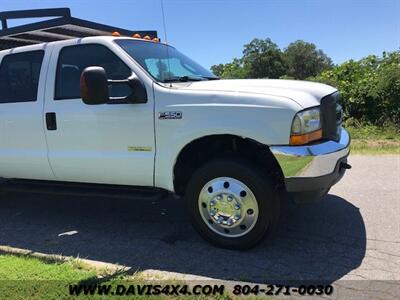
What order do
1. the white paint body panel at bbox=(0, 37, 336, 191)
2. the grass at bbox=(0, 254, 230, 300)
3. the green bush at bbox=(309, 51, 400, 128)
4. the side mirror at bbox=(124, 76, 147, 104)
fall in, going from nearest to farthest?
the grass at bbox=(0, 254, 230, 300)
the white paint body panel at bbox=(0, 37, 336, 191)
the side mirror at bbox=(124, 76, 147, 104)
the green bush at bbox=(309, 51, 400, 128)

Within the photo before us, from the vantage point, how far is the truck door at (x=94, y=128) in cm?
450

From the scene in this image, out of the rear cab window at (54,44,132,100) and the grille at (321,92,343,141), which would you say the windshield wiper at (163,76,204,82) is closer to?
the rear cab window at (54,44,132,100)

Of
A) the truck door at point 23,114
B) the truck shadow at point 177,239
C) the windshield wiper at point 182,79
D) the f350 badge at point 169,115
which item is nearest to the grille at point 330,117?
the truck shadow at point 177,239

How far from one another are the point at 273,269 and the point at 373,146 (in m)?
6.52

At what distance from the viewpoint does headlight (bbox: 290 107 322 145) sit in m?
3.87

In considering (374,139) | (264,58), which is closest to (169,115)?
(374,139)

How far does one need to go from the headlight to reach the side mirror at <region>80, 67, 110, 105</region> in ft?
5.50

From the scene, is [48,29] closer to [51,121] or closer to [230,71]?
[51,121]

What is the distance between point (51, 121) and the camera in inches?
195

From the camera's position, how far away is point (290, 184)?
3982mm

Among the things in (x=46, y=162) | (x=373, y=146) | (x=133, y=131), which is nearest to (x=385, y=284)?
(x=133, y=131)

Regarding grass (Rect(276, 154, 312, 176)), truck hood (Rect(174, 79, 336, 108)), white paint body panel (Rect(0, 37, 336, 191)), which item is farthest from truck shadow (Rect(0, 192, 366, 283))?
truck hood (Rect(174, 79, 336, 108))

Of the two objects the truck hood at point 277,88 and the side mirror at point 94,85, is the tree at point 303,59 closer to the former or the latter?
the truck hood at point 277,88

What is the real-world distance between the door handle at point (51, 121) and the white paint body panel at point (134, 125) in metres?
0.05
